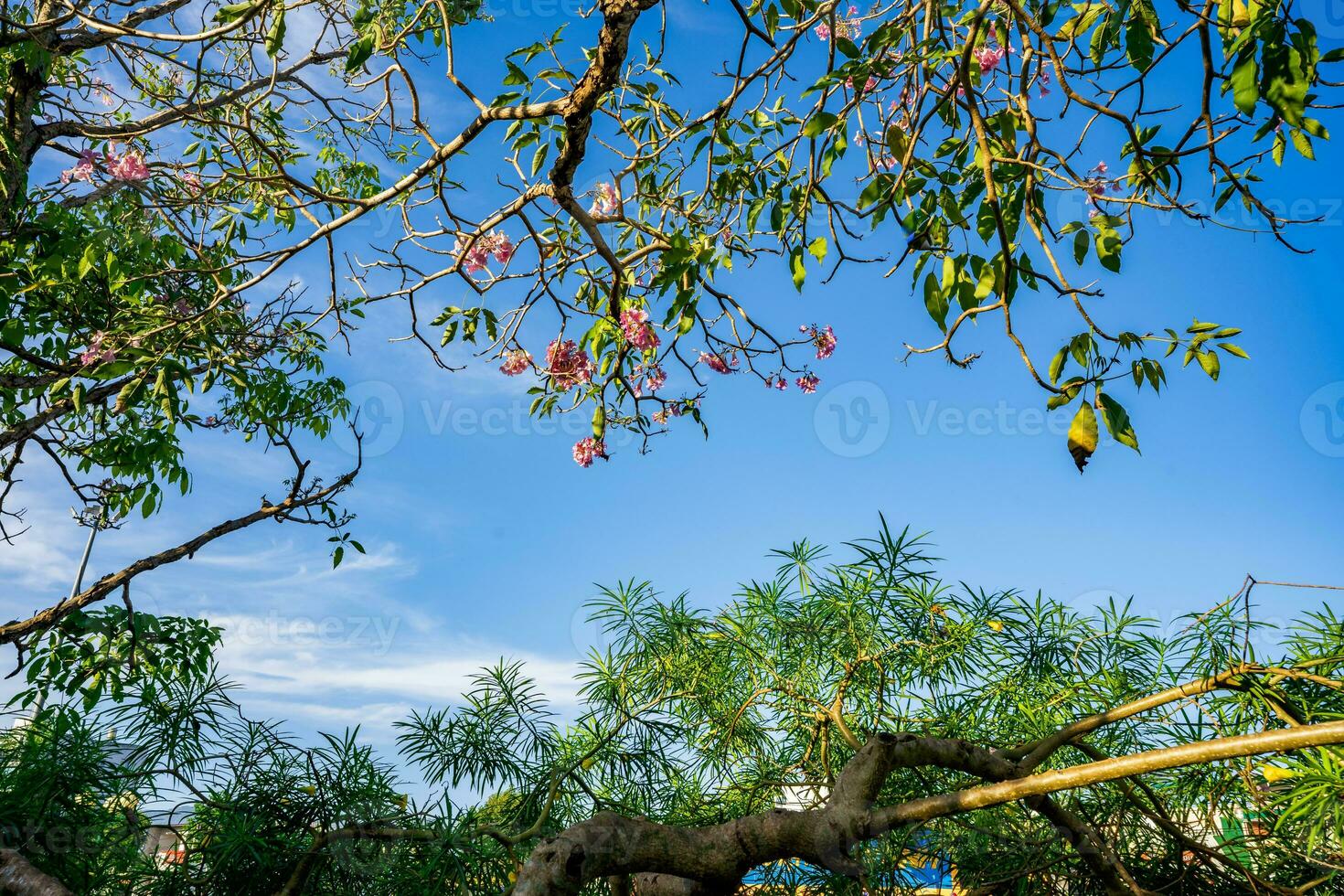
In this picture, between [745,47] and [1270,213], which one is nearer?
[1270,213]

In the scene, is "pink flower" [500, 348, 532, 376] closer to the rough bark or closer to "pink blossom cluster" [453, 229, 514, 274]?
"pink blossom cluster" [453, 229, 514, 274]

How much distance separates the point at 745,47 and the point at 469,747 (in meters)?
1.68

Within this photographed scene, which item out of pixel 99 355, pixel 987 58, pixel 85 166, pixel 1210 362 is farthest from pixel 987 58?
pixel 85 166

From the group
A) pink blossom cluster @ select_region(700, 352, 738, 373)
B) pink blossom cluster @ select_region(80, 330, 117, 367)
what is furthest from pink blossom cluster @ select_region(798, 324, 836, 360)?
pink blossom cluster @ select_region(80, 330, 117, 367)

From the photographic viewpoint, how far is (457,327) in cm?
272

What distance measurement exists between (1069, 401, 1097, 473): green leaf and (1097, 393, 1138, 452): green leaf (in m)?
0.03

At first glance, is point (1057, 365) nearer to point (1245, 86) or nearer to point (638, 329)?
point (1245, 86)

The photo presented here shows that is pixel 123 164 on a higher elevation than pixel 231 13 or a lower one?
higher

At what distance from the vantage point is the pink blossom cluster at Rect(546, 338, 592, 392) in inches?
111

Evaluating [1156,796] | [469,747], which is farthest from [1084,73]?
[469,747]

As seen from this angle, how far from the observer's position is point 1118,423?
1.32 meters

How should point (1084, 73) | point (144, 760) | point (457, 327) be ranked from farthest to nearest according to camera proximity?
point (457, 327) → point (144, 760) → point (1084, 73)

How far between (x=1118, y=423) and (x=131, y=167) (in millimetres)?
3603

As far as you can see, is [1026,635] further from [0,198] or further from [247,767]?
[0,198]
